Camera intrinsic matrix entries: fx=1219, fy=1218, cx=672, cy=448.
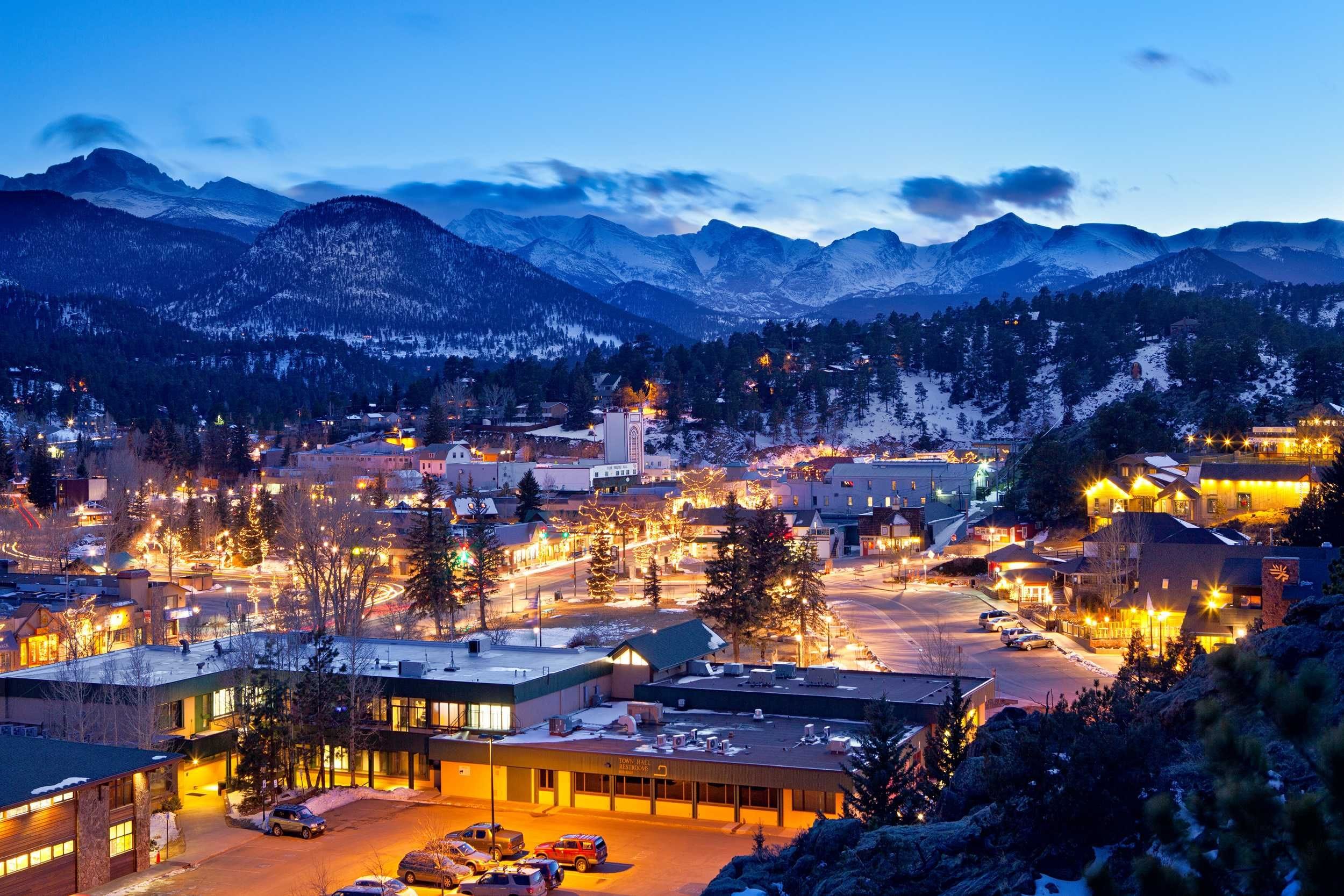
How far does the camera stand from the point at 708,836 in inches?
984

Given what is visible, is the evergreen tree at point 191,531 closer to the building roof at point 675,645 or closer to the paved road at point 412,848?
the building roof at point 675,645

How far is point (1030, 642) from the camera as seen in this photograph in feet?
142

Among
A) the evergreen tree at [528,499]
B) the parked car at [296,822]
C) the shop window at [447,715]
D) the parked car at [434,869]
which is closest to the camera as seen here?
the parked car at [434,869]

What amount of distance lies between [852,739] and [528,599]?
35666mm

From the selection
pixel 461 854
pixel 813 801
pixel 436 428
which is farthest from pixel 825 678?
pixel 436 428

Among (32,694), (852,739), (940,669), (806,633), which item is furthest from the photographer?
(806,633)

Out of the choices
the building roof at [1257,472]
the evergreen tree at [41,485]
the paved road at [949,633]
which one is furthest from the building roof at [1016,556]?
the evergreen tree at [41,485]

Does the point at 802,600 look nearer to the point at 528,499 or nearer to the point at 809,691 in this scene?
the point at 809,691

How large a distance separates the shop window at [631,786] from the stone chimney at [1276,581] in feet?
70.4

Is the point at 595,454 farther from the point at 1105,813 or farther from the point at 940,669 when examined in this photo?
the point at 1105,813

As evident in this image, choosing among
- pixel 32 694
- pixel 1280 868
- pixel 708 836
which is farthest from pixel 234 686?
pixel 1280 868

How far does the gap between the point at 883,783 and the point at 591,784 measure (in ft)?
29.1

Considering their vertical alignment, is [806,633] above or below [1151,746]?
below

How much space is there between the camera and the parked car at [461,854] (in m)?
22.5
